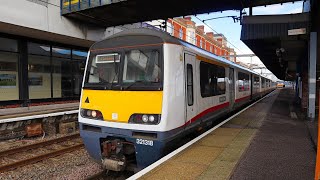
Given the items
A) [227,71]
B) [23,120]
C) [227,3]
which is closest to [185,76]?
[227,71]

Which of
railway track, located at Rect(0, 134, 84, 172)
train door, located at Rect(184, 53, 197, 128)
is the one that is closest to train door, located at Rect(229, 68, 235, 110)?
train door, located at Rect(184, 53, 197, 128)

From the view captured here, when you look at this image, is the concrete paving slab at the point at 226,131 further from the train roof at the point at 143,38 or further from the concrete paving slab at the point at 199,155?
the train roof at the point at 143,38

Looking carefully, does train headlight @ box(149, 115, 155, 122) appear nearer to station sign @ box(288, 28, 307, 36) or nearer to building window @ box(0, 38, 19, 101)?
station sign @ box(288, 28, 307, 36)

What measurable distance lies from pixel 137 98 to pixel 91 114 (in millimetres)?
1192

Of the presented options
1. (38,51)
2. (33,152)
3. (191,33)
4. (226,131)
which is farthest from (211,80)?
(191,33)

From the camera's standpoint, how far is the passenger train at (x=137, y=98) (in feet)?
17.9

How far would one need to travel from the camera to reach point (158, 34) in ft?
19.1

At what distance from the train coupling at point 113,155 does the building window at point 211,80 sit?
8.65ft

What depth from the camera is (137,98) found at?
18.2ft

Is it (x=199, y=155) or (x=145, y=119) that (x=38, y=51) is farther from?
(x=199, y=155)

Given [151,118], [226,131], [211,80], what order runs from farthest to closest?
1. [226,131]
2. [211,80]
3. [151,118]

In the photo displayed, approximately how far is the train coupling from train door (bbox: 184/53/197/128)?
5.02ft

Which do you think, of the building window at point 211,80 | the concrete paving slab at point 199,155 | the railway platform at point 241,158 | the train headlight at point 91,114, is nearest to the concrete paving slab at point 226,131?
the railway platform at point 241,158

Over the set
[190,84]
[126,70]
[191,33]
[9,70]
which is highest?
[191,33]
